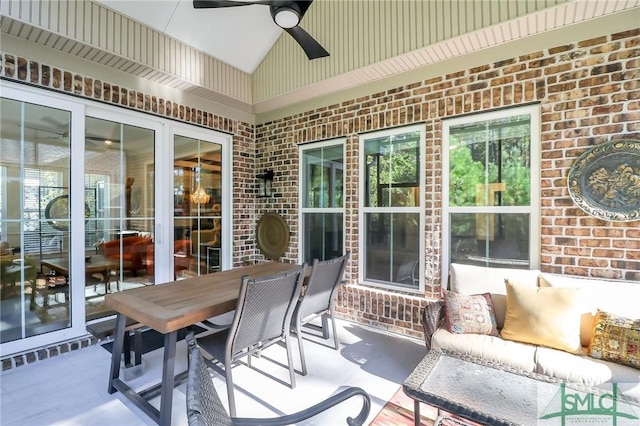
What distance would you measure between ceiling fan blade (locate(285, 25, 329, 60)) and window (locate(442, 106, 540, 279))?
59.0 inches

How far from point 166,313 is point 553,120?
3381 millimetres

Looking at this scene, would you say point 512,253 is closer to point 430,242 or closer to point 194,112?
point 430,242

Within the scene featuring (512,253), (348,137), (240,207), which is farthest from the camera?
(240,207)

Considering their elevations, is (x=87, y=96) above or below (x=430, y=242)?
above

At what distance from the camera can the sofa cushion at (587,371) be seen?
69.8 inches

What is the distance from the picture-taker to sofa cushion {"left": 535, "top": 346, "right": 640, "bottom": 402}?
1.77m

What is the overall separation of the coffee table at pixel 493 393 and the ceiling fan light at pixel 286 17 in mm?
2531

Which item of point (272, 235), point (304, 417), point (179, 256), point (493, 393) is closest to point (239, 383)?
point (304, 417)

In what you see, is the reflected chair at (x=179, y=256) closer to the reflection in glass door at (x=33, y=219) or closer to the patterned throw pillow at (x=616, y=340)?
the reflection in glass door at (x=33, y=219)

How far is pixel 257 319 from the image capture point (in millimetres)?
2094

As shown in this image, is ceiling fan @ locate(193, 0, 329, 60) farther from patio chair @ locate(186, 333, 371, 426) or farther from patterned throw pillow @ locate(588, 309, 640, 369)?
patterned throw pillow @ locate(588, 309, 640, 369)

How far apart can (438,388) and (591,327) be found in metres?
1.40

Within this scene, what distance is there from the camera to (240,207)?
4.64 metres

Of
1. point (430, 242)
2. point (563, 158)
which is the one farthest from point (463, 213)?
point (563, 158)
